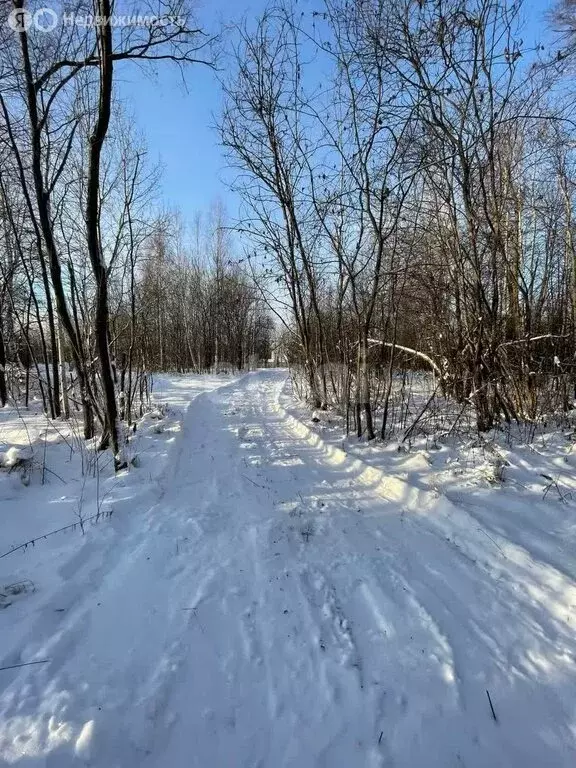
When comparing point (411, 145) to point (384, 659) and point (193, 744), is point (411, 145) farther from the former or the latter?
point (193, 744)

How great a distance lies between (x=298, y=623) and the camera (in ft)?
8.55

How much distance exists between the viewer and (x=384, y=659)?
7.59ft

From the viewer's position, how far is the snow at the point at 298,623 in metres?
1.86

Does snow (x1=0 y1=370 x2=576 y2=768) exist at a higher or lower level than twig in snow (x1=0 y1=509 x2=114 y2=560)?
lower

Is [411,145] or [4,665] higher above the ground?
[411,145]

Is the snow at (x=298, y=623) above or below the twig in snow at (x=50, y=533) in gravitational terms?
below

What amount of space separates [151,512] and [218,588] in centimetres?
170

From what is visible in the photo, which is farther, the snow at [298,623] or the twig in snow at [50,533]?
the twig in snow at [50,533]

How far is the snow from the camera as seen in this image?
6.09 feet

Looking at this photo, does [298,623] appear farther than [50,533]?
No

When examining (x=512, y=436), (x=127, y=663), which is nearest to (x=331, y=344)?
(x=512, y=436)

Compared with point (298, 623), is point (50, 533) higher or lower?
higher

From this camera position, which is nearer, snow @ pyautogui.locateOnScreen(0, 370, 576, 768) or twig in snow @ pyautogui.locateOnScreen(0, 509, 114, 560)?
snow @ pyautogui.locateOnScreen(0, 370, 576, 768)

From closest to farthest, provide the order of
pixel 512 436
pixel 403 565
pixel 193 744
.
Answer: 1. pixel 193 744
2. pixel 403 565
3. pixel 512 436
